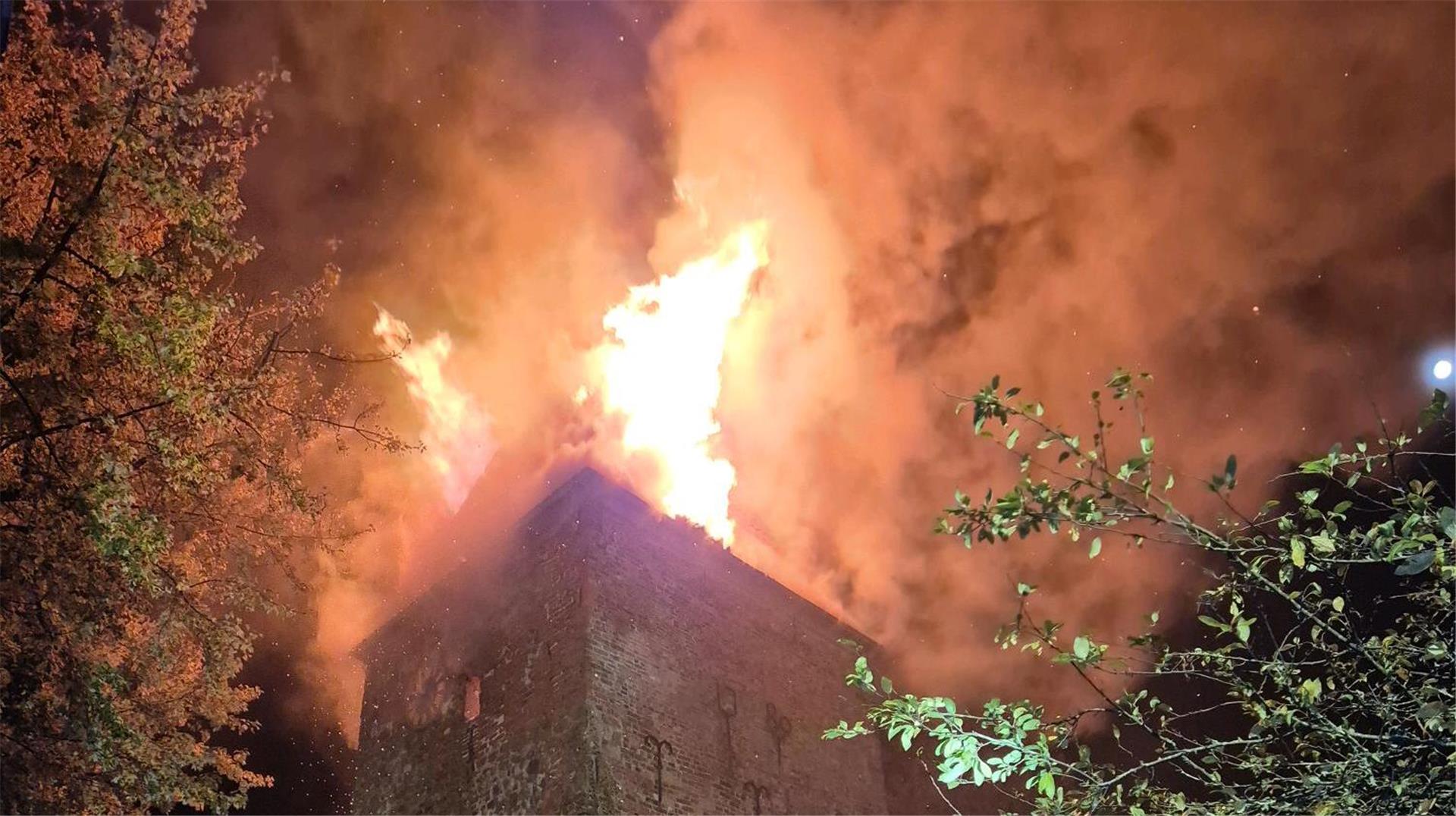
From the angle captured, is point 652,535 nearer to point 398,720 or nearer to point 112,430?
point 398,720

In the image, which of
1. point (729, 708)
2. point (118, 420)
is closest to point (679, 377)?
point (729, 708)

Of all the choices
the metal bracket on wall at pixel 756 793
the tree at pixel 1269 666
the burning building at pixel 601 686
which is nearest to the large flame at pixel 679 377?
the burning building at pixel 601 686

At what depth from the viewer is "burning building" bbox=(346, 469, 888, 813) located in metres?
12.4

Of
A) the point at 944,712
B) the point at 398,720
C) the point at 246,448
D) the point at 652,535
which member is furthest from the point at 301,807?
the point at 944,712

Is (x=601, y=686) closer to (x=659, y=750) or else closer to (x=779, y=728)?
(x=659, y=750)

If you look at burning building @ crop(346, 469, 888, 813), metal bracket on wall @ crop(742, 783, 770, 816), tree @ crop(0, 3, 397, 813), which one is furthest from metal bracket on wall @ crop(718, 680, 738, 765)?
tree @ crop(0, 3, 397, 813)

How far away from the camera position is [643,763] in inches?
486

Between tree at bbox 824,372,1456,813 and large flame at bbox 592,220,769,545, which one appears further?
large flame at bbox 592,220,769,545

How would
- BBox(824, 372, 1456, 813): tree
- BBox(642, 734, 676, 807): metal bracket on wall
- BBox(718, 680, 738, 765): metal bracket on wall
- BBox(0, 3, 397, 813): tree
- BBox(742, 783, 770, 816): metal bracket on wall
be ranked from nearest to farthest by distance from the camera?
BBox(824, 372, 1456, 813): tree, BBox(0, 3, 397, 813): tree, BBox(642, 734, 676, 807): metal bracket on wall, BBox(742, 783, 770, 816): metal bracket on wall, BBox(718, 680, 738, 765): metal bracket on wall

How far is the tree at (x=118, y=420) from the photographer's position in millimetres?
6516

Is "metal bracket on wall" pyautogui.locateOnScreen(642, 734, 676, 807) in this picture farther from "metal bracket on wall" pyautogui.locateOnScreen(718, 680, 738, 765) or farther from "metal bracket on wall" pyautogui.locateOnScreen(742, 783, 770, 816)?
"metal bracket on wall" pyautogui.locateOnScreen(742, 783, 770, 816)

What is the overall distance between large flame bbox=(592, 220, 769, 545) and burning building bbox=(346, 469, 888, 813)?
40.5 inches

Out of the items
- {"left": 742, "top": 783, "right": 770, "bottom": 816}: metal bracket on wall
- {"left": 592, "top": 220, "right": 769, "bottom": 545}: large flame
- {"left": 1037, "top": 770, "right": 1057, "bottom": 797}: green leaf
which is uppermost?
{"left": 592, "top": 220, "right": 769, "bottom": 545}: large flame

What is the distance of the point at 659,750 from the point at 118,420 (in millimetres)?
8746
